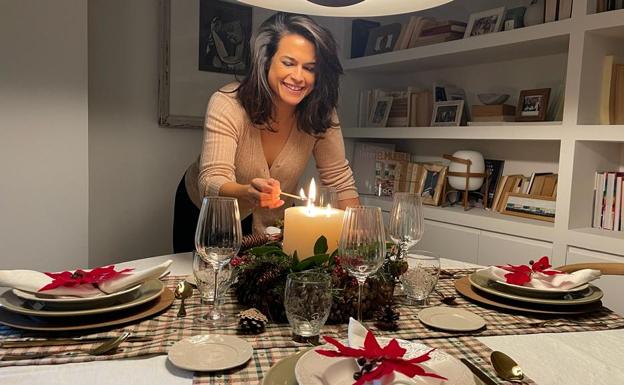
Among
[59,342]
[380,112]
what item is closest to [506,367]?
[59,342]

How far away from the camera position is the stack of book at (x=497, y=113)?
2637 mm

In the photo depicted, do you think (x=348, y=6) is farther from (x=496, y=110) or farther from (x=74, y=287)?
(x=496, y=110)

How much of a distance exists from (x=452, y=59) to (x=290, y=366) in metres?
2.47

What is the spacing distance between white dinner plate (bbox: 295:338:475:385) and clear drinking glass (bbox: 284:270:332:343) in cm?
14

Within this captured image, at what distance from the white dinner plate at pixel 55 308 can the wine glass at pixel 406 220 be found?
54 centimetres

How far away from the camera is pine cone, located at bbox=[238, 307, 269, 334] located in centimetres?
91

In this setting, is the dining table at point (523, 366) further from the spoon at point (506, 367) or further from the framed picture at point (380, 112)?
the framed picture at point (380, 112)

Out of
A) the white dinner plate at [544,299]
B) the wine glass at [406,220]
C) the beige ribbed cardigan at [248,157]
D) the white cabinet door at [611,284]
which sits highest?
the beige ribbed cardigan at [248,157]

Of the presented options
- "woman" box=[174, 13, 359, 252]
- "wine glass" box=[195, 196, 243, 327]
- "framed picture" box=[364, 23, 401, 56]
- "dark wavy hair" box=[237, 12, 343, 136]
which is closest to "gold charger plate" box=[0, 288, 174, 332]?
"wine glass" box=[195, 196, 243, 327]

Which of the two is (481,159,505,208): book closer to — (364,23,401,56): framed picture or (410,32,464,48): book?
(410,32,464,48): book

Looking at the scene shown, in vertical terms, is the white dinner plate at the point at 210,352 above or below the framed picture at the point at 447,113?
below

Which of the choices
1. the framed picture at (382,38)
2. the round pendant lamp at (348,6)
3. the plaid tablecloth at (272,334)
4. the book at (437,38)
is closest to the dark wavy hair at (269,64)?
the round pendant lamp at (348,6)

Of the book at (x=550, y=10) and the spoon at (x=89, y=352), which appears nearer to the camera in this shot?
A: the spoon at (x=89, y=352)

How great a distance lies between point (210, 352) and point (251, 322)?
11 cm
